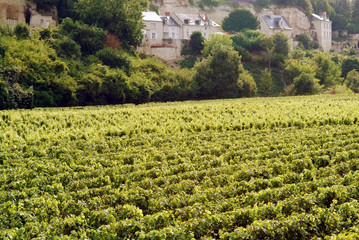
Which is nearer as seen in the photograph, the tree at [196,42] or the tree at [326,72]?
the tree at [326,72]

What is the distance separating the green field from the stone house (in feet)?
128

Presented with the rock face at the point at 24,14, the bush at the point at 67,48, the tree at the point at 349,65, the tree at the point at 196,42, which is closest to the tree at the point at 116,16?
the rock face at the point at 24,14

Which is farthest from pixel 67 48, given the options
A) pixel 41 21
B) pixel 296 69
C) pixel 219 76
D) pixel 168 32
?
pixel 296 69

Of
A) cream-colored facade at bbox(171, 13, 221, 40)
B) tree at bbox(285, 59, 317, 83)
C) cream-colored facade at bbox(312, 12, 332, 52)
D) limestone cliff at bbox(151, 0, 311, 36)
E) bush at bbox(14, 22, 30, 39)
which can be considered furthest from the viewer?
cream-colored facade at bbox(312, 12, 332, 52)

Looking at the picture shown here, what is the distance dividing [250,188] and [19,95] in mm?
27081

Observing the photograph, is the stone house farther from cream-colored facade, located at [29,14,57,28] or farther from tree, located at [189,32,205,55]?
cream-colored facade, located at [29,14,57,28]

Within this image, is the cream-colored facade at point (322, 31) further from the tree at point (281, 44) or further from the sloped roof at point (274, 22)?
the tree at point (281, 44)

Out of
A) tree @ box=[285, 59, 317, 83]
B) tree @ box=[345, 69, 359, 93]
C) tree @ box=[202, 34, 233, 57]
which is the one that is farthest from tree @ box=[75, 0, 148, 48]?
tree @ box=[345, 69, 359, 93]

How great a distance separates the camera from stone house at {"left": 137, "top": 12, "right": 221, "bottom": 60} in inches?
2340

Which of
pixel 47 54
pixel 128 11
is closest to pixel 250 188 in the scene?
pixel 47 54

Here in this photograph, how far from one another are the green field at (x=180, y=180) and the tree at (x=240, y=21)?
66187 mm

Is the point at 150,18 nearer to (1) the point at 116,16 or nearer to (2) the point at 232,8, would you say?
(1) the point at 116,16

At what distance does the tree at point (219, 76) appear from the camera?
4678 cm

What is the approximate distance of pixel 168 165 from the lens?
14.3 m
